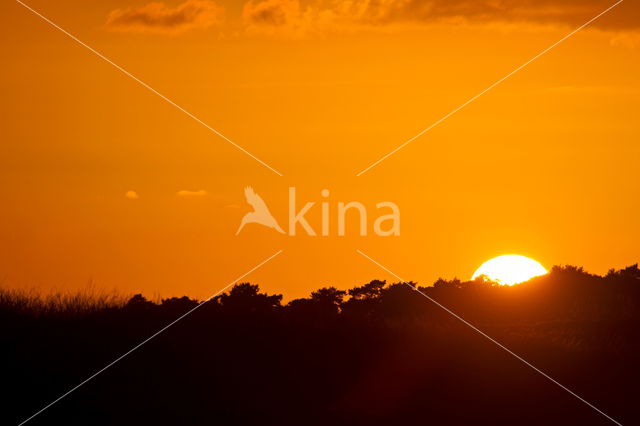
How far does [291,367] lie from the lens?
19578mm

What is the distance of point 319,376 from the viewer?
19.6m

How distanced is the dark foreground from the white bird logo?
29.6 feet

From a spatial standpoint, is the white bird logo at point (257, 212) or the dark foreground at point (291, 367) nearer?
the dark foreground at point (291, 367)

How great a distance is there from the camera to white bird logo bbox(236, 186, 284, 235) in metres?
32.0

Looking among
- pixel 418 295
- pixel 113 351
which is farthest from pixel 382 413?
pixel 418 295

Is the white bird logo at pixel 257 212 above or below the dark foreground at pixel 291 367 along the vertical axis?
above

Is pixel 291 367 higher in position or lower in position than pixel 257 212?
lower

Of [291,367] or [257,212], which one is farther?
[257,212]

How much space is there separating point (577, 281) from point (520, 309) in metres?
3.32

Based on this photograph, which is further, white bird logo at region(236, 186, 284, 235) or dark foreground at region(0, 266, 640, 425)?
white bird logo at region(236, 186, 284, 235)

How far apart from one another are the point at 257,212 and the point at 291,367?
13223 mm

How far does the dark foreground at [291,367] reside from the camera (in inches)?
704

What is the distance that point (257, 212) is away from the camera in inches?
1275

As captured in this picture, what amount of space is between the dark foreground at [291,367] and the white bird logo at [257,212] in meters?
9.03
